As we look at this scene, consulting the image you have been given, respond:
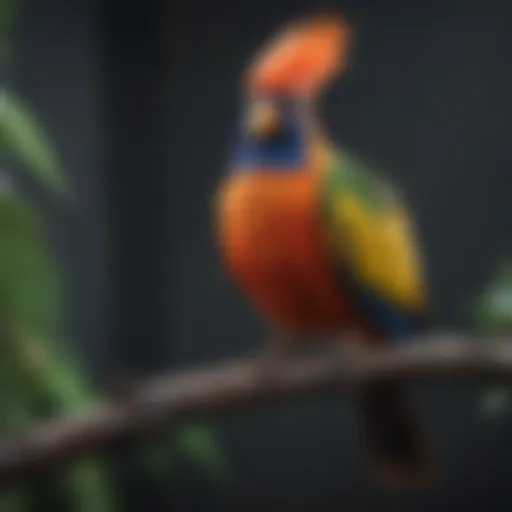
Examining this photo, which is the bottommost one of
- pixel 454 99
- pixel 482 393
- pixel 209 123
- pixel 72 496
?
pixel 482 393

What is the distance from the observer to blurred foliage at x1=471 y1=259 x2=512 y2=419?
123cm

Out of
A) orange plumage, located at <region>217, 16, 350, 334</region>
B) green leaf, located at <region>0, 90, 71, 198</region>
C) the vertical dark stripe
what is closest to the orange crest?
orange plumage, located at <region>217, 16, 350, 334</region>

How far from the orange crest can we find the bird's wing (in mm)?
84

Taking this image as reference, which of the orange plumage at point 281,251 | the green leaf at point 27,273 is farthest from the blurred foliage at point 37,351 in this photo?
the orange plumage at point 281,251

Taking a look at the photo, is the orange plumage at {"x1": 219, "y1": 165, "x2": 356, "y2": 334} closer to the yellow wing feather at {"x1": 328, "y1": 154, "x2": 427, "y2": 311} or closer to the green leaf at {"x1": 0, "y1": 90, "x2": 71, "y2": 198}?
the yellow wing feather at {"x1": 328, "y1": 154, "x2": 427, "y2": 311}

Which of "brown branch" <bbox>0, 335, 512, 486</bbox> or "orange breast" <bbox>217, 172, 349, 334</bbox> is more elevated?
"orange breast" <bbox>217, 172, 349, 334</bbox>

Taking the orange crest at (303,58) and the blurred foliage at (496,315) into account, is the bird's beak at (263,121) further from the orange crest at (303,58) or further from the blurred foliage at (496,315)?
the blurred foliage at (496,315)

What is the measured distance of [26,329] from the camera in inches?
50.3

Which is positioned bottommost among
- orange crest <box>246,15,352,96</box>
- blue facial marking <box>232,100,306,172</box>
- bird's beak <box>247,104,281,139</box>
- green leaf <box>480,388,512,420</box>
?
green leaf <box>480,388,512,420</box>

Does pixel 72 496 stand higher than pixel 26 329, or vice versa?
pixel 26 329

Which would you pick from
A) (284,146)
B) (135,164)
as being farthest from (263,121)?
(135,164)

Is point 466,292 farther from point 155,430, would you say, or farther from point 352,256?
point 155,430

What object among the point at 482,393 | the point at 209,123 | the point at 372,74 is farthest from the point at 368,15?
the point at 482,393

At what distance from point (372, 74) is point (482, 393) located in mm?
342
